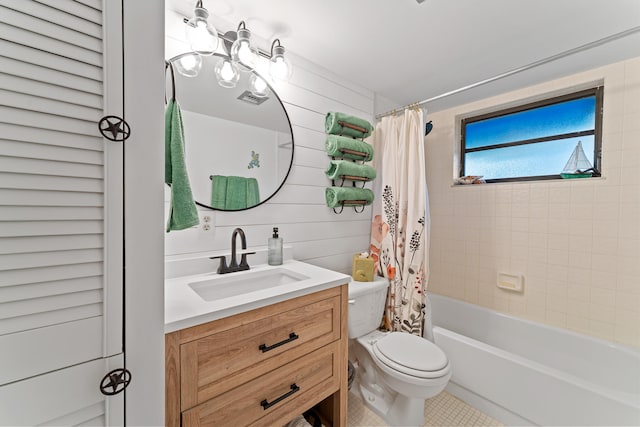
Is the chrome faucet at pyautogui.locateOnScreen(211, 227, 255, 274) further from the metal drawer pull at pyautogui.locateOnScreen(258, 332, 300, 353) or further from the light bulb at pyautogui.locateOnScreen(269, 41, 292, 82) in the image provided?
the light bulb at pyautogui.locateOnScreen(269, 41, 292, 82)

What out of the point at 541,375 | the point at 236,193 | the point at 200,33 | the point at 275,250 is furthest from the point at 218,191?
the point at 541,375

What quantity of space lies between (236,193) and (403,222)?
124cm

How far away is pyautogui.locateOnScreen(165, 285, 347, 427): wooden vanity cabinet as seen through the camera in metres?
0.81

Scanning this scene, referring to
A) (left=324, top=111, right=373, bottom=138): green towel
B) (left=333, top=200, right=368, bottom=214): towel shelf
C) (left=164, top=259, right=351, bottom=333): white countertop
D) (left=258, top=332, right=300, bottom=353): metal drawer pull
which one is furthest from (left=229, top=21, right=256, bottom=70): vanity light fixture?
(left=258, top=332, right=300, bottom=353): metal drawer pull

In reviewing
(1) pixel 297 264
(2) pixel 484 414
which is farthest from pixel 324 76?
(2) pixel 484 414

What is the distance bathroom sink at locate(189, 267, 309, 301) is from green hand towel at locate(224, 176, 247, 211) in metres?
0.38

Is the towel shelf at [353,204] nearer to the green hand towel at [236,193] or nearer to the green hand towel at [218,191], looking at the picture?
the green hand towel at [236,193]

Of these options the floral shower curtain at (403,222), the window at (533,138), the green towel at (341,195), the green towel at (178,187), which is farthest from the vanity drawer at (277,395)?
the window at (533,138)

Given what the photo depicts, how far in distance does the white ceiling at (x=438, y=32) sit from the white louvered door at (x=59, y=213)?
974mm

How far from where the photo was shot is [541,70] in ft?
5.87

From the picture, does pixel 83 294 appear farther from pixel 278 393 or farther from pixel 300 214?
pixel 300 214

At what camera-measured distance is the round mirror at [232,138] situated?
1.29m

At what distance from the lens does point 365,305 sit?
1679 mm

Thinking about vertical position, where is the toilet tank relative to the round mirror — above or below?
below
